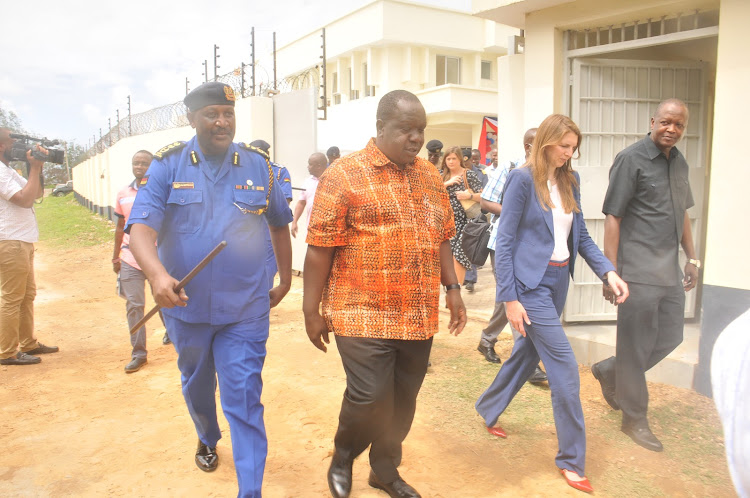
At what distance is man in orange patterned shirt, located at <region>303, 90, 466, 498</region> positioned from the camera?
2781 millimetres

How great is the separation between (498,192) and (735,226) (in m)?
1.76

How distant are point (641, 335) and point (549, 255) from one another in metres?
0.97

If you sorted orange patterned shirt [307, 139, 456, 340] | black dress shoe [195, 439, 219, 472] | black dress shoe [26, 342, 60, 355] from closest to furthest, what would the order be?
orange patterned shirt [307, 139, 456, 340] < black dress shoe [195, 439, 219, 472] < black dress shoe [26, 342, 60, 355]

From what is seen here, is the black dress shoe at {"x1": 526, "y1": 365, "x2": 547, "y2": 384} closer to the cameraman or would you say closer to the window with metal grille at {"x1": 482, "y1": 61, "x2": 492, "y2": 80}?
the cameraman

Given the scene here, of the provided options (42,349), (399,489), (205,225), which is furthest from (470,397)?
(42,349)

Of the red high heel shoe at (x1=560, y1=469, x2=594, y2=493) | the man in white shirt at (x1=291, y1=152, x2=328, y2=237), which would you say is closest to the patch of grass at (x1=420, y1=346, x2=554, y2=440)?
the red high heel shoe at (x1=560, y1=469, x2=594, y2=493)

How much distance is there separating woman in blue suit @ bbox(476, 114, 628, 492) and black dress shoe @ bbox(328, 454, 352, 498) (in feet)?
3.93

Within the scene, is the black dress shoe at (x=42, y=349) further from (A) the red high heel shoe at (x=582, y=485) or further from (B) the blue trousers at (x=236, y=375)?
(A) the red high heel shoe at (x=582, y=485)

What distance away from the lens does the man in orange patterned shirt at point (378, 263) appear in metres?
2.78

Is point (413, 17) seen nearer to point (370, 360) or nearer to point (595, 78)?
point (595, 78)

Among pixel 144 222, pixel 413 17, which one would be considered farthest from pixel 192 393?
pixel 413 17

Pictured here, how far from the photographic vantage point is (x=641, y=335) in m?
3.83

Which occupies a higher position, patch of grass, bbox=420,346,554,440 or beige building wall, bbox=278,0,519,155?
beige building wall, bbox=278,0,519,155

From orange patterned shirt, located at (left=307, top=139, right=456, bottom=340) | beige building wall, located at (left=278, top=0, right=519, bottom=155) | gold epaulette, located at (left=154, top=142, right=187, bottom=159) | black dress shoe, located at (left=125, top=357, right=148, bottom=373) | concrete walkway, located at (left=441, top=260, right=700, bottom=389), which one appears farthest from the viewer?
beige building wall, located at (left=278, top=0, right=519, bottom=155)
